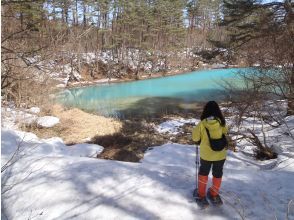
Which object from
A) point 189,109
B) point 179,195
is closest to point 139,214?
point 179,195

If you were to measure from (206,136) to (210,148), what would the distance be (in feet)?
0.51

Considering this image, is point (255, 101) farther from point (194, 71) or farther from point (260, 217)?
point (194, 71)

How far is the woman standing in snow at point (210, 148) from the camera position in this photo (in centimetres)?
411

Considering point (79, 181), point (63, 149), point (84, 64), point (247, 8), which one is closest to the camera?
point (79, 181)

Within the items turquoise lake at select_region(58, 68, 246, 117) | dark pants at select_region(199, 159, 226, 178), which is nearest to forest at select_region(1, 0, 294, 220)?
dark pants at select_region(199, 159, 226, 178)

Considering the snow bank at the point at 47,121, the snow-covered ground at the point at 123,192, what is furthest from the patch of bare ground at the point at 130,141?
the snow-covered ground at the point at 123,192

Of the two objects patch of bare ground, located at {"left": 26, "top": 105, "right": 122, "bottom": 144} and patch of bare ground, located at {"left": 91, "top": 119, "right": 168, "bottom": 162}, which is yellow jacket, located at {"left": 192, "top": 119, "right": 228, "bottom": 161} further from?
patch of bare ground, located at {"left": 26, "top": 105, "right": 122, "bottom": 144}

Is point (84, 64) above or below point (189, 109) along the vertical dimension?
above

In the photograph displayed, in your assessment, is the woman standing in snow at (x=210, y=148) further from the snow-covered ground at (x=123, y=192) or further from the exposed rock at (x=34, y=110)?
the exposed rock at (x=34, y=110)

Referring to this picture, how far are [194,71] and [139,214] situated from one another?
134 ft

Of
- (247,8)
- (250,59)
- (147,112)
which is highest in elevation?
(247,8)

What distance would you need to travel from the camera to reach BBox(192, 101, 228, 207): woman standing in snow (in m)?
4.11

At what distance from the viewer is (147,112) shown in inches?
724

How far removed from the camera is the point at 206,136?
163 inches
